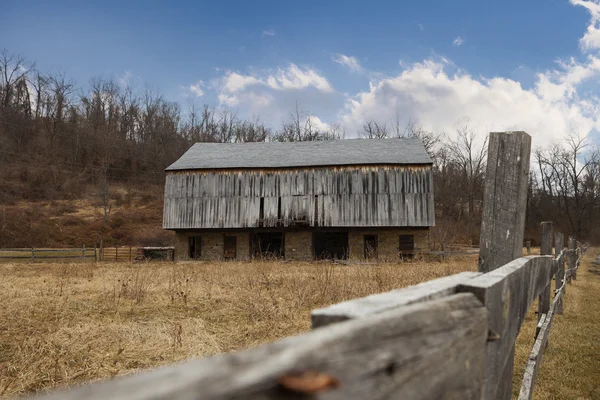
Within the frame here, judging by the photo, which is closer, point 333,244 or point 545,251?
point 545,251

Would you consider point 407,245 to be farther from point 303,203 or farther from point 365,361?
point 365,361

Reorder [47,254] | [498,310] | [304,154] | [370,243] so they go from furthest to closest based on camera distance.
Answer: [304,154]
[47,254]
[370,243]
[498,310]

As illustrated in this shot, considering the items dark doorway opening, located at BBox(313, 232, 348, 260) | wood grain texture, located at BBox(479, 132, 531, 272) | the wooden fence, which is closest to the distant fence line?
the wooden fence

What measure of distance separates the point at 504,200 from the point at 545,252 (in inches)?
228

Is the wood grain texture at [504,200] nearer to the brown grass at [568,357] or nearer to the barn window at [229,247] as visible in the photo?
the brown grass at [568,357]

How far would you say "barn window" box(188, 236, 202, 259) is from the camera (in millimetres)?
30953

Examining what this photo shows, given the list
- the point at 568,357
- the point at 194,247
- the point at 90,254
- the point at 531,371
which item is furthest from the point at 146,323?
the point at 90,254

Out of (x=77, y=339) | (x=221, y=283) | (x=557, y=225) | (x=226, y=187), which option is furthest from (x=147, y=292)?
(x=557, y=225)

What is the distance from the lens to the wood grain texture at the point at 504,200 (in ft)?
10.1

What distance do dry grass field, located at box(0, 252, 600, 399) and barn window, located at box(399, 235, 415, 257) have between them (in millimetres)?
15358

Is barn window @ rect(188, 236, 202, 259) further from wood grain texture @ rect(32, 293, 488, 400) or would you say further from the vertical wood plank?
wood grain texture @ rect(32, 293, 488, 400)

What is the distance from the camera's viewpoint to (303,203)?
2905 cm

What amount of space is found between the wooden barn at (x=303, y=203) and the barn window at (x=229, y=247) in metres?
0.07

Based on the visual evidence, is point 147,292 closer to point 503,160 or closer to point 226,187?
point 503,160
